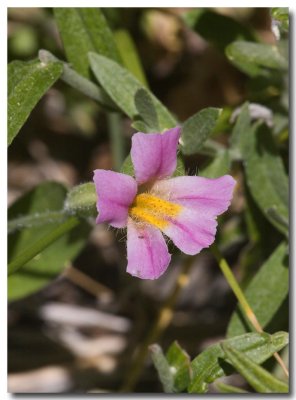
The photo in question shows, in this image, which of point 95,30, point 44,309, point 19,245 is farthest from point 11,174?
point 95,30

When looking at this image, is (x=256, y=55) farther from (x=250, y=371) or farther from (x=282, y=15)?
(x=250, y=371)

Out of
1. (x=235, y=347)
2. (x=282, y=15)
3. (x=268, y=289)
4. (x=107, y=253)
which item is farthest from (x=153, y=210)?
(x=107, y=253)

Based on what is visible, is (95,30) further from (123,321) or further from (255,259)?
(123,321)

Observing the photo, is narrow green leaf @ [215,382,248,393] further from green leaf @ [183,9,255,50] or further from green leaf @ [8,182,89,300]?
green leaf @ [183,9,255,50]

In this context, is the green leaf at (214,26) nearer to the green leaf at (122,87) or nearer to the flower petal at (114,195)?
the green leaf at (122,87)

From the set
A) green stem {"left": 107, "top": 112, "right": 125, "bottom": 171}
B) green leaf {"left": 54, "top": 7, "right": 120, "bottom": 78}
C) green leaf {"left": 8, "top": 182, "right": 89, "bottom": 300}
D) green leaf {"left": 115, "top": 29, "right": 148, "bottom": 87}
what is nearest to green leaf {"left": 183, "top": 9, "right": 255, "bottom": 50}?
green leaf {"left": 115, "top": 29, "right": 148, "bottom": 87}

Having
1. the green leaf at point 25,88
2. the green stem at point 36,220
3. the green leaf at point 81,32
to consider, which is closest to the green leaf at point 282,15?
the green leaf at point 81,32
